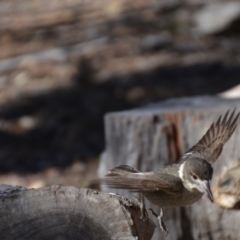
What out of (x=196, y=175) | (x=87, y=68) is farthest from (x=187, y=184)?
(x=87, y=68)

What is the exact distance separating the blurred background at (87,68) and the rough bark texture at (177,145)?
35.2 inches

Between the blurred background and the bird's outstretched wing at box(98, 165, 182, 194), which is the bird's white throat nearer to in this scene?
the bird's outstretched wing at box(98, 165, 182, 194)

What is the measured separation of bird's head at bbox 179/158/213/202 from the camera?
11.9ft

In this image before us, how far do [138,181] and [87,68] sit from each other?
481cm

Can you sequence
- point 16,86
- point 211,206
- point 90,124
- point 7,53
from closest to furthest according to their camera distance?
point 211,206 → point 90,124 → point 16,86 → point 7,53

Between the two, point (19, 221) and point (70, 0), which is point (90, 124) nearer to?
point (70, 0)

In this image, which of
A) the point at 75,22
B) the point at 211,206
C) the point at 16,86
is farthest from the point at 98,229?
the point at 75,22

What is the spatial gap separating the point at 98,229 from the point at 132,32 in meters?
6.10

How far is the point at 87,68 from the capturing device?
Answer: 8.21 meters

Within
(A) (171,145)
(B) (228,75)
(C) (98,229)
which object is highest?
A: (C) (98,229)

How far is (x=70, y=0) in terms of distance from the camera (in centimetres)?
1000

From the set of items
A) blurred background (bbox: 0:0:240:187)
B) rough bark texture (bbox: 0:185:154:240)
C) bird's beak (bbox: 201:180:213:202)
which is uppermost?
rough bark texture (bbox: 0:185:154:240)

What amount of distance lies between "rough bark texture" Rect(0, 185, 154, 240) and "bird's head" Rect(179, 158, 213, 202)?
48cm

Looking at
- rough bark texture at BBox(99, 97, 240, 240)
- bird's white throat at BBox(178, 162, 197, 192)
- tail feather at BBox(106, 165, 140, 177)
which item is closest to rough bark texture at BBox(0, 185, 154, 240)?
tail feather at BBox(106, 165, 140, 177)
